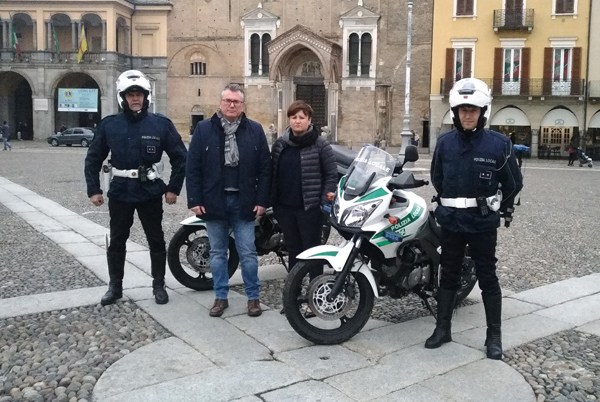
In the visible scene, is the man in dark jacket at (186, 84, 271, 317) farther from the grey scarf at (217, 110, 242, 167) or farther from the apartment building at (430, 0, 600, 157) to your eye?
the apartment building at (430, 0, 600, 157)

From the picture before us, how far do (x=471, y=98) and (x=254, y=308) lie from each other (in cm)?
242

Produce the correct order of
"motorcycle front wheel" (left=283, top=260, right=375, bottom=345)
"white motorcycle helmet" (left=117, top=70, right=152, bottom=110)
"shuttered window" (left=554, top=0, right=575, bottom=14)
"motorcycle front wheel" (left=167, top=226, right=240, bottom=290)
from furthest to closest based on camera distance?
"shuttered window" (left=554, top=0, right=575, bottom=14), "motorcycle front wheel" (left=167, top=226, right=240, bottom=290), "white motorcycle helmet" (left=117, top=70, right=152, bottom=110), "motorcycle front wheel" (left=283, top=260, right=375, bottom=345)

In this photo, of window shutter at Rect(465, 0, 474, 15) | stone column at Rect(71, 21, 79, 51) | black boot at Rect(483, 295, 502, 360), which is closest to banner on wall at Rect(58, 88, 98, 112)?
stone column at Rect(71, 21, 79, 51)

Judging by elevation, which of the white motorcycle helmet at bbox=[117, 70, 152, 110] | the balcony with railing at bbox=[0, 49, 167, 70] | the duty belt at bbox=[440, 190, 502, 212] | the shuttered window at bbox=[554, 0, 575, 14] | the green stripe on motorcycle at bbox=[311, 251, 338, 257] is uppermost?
the shuttered window at bbox=[554, 0, 575, 14]

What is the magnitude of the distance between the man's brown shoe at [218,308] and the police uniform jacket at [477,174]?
1.99 m

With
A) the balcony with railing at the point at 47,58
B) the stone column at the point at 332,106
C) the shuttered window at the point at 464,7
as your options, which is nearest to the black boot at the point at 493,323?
the shuttered window at the point at 464,7

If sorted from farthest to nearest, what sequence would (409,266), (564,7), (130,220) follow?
(564,7) < (130,220) < (409,266)

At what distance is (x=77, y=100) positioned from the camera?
44812 millimetres

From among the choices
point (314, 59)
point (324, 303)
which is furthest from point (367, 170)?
point (314, 59)

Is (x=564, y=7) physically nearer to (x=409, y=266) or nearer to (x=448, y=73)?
(x=448, y=73)

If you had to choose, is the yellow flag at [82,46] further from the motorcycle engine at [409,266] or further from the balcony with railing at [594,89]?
the motorcycle engine at [409,266]

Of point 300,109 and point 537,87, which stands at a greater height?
point 537,87

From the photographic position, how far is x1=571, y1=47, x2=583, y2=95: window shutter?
35.5 m

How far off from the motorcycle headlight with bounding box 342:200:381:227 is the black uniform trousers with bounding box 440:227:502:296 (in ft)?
1.87
